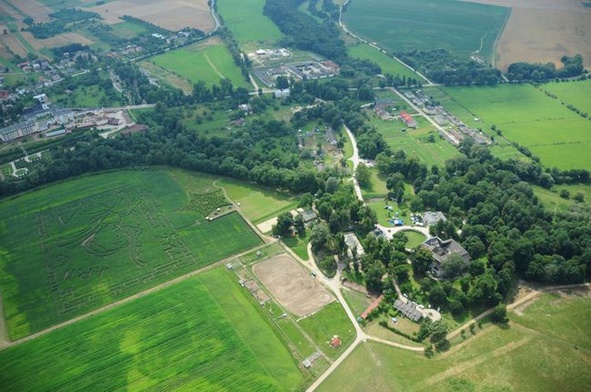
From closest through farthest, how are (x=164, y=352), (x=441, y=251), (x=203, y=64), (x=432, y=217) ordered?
(x=164, y=352), (x=441, y=251), (x=432, y=217), (x=203, y=64)

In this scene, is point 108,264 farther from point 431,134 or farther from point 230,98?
point 431,134

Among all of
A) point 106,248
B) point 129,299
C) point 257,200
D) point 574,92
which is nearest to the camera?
point 129,299

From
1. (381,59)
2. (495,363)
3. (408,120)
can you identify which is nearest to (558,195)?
(408,120)

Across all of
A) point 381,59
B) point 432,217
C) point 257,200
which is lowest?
point 257,200

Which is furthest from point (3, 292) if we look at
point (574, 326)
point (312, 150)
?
point (574, 326)

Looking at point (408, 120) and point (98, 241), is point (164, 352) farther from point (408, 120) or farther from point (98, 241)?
point (408, 120)

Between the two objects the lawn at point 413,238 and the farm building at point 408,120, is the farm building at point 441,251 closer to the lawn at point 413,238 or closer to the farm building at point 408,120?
the lawn at point 413,238
